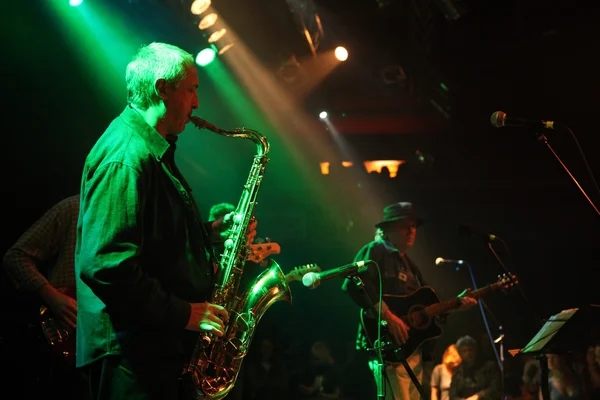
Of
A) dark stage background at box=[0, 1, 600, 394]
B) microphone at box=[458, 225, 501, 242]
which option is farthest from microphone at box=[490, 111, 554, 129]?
dark stage background at box=[0, 1, 600, 394]

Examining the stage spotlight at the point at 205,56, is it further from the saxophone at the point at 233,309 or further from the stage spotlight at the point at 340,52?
the saxophone at the point at 233,309

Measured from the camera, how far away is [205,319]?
229cm

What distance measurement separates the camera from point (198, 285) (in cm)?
238

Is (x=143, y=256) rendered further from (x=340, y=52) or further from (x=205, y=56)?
(x=340, y=52)

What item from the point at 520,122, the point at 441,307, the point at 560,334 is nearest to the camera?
the point at 520,122

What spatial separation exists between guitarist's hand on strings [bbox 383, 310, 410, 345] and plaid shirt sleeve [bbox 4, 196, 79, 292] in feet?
9.53

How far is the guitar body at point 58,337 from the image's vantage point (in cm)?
363

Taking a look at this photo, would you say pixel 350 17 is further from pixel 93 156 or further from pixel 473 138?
pixel 93 156

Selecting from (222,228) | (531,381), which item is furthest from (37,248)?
(531,381)

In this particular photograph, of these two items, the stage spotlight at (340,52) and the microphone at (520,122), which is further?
the stage spotlight at (340,52)

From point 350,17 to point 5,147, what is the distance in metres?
8.04

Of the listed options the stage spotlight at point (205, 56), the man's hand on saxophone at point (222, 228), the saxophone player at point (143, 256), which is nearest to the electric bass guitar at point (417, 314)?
the man's hand on saxophone at point (222, 228)

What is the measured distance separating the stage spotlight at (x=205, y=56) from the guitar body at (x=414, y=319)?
3.54 m

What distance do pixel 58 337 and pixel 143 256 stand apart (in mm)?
1929
